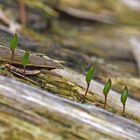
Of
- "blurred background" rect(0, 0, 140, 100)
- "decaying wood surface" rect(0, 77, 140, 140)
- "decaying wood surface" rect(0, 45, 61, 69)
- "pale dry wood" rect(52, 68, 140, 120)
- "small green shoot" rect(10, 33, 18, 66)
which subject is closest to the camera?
"decaying wood surface" rect(0, 77, 140, 140)

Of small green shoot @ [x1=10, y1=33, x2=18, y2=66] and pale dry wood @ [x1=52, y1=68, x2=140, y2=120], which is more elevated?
small green shoot @ [x1=10, y1=33, x2=18, y2=66]

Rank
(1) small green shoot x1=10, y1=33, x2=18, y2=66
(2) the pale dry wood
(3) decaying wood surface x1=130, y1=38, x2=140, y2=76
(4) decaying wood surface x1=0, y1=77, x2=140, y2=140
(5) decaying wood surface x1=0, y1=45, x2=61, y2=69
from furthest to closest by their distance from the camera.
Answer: (3) decaying wood surface x1=130, y1=38, x2=140, y2=76, (2) the pale dry wood, (5) decaying wood surface x1=0, y1=45, x2=61, y2=69, (1) small green shoot x1=10, y1=33, x2=18, y2=66, (4) decaying wood surface x1=0, y1=77, x2=140, y2=140

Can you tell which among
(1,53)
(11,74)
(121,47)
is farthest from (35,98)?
(121,47)

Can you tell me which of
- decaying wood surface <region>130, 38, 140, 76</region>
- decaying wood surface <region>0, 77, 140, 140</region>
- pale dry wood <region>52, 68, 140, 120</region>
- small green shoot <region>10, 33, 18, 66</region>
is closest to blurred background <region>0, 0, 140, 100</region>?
decaying wood surface <region>130, 38, 140, 76</region>

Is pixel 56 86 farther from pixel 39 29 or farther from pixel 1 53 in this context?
pixel 39 29

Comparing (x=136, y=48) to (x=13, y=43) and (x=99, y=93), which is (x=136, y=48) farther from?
(x=13, y=43)

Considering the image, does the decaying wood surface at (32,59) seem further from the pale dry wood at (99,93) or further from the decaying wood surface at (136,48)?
the decaying wood surface at (136,48)

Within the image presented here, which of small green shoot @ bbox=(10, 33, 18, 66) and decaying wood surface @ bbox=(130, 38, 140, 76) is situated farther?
decaying wood surface @ bbox=(130, 38, 140, 76)

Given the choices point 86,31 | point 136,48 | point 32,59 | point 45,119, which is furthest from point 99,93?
point 86,31

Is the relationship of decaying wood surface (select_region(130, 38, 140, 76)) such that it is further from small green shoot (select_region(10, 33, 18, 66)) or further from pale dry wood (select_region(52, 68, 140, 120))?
small green shoot (select_region(10, 33, 18, 66))
